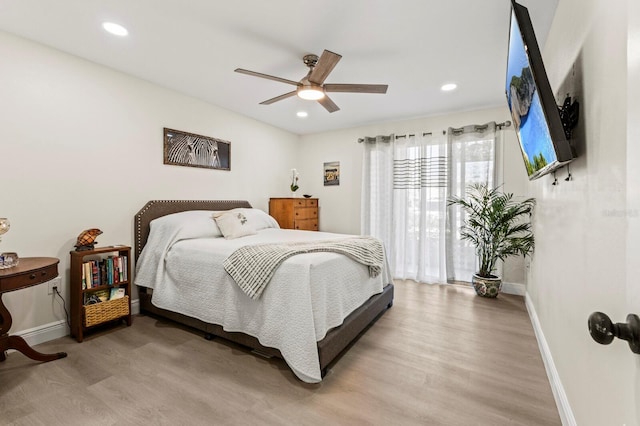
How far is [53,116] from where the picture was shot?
247cm

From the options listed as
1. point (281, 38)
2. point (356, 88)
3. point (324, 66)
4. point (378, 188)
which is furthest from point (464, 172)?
point (281, 38)

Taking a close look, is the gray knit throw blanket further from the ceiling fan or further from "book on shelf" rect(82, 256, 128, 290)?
the ceiling fan

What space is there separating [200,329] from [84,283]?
105cm

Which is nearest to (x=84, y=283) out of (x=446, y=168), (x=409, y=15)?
(x=409, y=15)

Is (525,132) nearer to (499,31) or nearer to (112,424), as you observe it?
(499,31)

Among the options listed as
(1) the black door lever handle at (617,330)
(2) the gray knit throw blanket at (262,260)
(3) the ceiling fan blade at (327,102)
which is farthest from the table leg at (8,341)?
(1) the black door lever handle at (617,330)

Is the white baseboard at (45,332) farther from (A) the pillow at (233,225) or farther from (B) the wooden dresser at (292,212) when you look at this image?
(B) the wooden dresser at (292,212)

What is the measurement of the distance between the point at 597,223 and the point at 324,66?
1935 mm

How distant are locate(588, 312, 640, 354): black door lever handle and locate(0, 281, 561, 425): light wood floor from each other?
4.26 ft

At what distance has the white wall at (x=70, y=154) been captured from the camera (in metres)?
2.29

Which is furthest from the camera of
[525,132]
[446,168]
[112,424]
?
[446,168]

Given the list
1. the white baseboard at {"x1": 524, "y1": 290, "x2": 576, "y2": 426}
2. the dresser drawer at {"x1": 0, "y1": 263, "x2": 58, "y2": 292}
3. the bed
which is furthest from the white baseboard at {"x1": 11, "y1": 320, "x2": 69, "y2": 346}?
the white baseboard at {"x1": 524, "y1": 290, "x2": 576, "y2": 426}

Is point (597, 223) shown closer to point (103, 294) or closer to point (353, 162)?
point (103, 294)

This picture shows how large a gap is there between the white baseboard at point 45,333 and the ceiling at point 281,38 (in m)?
2.38
